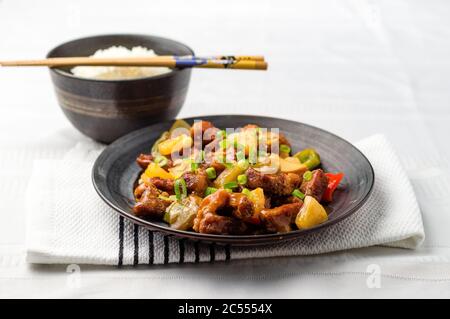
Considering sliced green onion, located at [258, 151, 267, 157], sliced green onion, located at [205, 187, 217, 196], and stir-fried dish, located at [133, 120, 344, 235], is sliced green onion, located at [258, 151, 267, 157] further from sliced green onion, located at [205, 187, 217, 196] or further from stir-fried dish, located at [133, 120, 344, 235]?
sliced green onion, located at [205, 187, 217, 196]

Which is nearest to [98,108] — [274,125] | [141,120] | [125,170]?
[141,120]

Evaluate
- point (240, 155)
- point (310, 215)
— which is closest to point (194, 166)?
point (240, 155)

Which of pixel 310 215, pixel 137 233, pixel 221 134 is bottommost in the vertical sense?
pixel 137 233

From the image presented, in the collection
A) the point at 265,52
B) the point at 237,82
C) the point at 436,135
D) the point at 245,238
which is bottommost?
the point at 245,238

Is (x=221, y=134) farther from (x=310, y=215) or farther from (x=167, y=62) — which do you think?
(x=310, y=215)

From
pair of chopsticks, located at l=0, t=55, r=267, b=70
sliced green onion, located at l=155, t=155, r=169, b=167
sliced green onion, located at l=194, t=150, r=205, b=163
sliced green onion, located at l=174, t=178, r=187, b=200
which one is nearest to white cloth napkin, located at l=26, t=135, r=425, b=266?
sliced green onion, located at l=174, t=178, r=187, b=200

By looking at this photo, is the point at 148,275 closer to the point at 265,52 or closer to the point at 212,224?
the point at 212,224

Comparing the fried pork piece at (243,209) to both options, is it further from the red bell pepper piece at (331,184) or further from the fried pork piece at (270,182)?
the red bell pepper piece at (331,184)
